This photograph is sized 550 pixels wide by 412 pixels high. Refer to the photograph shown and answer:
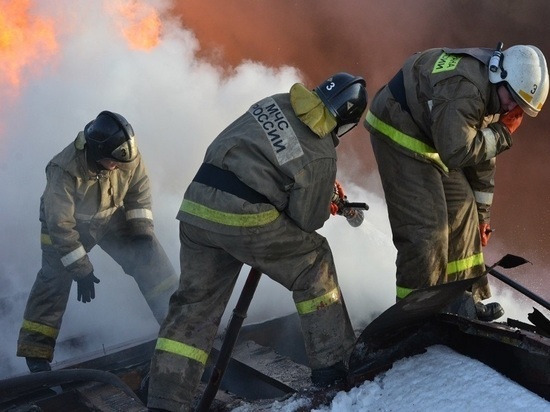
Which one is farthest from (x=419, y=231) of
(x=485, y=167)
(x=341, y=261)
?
(x=341, y=261)

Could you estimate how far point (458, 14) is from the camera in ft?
27.9

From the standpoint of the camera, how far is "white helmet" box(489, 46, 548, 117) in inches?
131

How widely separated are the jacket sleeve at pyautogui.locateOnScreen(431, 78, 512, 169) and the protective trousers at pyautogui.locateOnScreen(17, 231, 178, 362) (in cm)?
247

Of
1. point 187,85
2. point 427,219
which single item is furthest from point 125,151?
point 187,85

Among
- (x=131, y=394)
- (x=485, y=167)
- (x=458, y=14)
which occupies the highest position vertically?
(x=458, y=14)

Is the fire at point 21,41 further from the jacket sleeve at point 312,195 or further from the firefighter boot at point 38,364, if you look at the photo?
the jacket sleeve at point 312,195

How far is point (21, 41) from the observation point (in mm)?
8117

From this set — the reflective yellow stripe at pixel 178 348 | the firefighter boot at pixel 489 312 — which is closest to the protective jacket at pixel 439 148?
the firefighter boot at pixel 489 312

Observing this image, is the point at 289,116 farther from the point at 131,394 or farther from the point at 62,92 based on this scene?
the point at 62,92

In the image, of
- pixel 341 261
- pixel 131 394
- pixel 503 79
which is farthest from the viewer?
pixel 341 261

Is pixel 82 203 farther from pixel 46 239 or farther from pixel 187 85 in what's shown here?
pixel 187 85

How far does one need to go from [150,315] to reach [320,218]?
3.05 meters

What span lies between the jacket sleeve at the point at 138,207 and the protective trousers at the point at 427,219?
1.94 metres

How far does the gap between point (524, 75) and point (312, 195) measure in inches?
53.5
